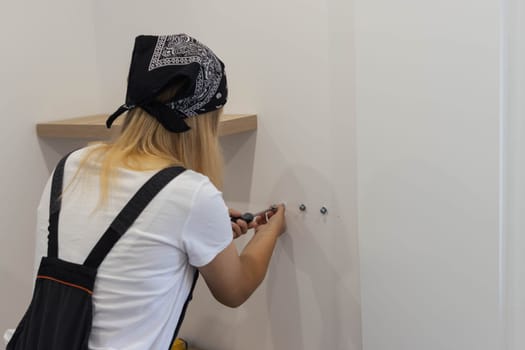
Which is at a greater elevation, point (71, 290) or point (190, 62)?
point (190, 62)

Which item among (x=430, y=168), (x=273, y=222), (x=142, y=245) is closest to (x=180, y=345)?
(x=273, y=222)

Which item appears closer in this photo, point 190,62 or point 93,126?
point 190,62

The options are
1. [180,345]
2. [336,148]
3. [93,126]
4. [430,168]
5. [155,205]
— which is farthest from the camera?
[180,345]

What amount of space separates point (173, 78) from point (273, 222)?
46cm

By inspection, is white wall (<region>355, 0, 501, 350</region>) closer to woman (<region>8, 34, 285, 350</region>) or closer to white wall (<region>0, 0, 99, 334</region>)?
woman (<region>8, 34, 285, 350</region>)

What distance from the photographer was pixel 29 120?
1.46 meters

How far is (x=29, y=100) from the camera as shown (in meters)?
1.46

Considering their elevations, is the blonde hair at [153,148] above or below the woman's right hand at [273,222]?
above

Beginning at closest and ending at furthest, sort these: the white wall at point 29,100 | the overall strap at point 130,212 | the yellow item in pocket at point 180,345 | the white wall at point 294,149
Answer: the overall strap at point 130,212 < the white wall at point 294,149 < the white wall at point 29,100 < the yellow item in pocket at point 180,345

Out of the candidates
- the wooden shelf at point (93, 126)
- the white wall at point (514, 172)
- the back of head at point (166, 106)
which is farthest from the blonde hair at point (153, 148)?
the white wall at point (514, 172)

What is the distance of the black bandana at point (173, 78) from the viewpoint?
2.94 feet

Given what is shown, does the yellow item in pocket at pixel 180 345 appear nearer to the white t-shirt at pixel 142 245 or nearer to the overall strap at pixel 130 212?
the white t-shirt at pixel 142 245

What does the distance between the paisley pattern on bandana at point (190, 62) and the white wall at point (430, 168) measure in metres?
0.29

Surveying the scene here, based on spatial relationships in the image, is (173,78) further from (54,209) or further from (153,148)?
(54,209)
